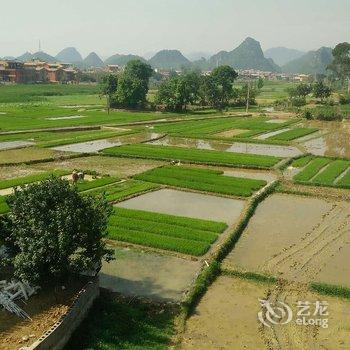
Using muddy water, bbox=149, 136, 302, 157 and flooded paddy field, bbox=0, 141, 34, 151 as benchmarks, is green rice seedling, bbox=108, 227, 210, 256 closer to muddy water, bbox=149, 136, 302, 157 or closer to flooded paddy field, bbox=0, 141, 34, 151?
muddy water, bbox=149, 136, 302, 157

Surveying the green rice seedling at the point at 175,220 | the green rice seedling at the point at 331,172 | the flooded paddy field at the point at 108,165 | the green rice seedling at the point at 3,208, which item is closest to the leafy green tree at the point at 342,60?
the green rice seedling at the point at 331,172

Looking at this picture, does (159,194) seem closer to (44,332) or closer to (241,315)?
(241,315)

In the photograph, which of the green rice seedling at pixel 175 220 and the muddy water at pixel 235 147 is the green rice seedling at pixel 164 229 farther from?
the muddy water at pixel 235 147

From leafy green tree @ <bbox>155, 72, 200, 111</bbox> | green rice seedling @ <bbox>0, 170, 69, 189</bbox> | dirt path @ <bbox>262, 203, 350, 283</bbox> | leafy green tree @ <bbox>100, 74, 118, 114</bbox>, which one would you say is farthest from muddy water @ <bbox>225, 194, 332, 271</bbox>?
leafy green tree @ <bbox>100, 74, 118, 114</bbox>

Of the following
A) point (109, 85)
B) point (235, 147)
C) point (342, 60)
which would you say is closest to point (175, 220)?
point (235, 147)

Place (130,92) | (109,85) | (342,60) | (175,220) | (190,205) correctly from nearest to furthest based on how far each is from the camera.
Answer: (175,220) < (190,205) < (130,92) < (109,85) < (342,60)

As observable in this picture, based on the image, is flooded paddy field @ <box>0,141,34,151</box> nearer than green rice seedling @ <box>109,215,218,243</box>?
No

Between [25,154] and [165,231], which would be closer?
[165,231]

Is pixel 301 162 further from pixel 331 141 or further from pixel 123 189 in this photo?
pixel 123 189
